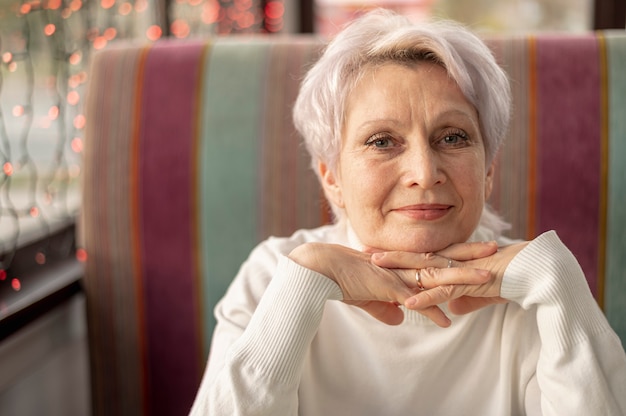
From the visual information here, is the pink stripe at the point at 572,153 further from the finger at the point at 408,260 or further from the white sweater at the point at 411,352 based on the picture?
the finger at the point at 408,260

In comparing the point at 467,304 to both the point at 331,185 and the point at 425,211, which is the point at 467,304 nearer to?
the point at 425,211

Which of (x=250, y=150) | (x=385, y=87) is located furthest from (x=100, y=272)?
(x=385, y=87)

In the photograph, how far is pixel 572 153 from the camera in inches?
63.1

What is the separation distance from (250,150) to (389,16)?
528mm

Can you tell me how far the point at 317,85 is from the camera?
4.33 ft

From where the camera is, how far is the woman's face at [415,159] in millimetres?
1179

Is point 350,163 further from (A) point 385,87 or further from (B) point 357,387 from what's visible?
(B) point 357,387

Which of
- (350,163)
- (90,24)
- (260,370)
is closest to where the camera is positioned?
(260,370)

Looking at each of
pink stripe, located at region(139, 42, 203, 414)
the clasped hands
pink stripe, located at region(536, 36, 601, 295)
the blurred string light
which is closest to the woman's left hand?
the clasped hands

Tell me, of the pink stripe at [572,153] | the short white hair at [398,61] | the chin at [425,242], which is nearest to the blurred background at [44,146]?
the short white hair at [398,61]

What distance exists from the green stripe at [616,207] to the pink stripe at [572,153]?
0.03 m

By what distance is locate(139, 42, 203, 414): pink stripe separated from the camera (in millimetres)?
1713

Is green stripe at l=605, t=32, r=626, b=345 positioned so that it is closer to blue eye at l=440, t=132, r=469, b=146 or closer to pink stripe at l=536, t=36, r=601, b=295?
pink stripe at l=536, t=36, r=601, b=295

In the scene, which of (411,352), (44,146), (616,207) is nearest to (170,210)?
(44,146)
